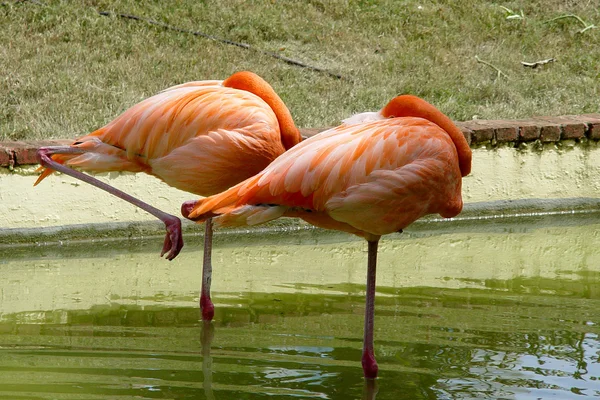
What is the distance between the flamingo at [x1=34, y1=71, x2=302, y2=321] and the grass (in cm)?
227

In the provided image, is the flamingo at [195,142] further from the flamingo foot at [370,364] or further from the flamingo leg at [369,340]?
the flamingo foot at [370,364]

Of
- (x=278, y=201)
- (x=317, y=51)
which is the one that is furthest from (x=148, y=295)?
(x=317, y=51)

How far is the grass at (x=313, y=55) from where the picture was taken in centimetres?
713

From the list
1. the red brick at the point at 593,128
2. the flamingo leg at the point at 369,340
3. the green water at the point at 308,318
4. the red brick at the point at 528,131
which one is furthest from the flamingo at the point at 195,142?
the red brick at the point at 593,128

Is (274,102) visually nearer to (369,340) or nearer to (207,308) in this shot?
(207,308)

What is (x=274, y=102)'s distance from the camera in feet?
13.4

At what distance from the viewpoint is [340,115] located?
272 inches

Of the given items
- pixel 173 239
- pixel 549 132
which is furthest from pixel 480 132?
pixel 173 239

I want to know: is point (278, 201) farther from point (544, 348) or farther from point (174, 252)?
point (544, 348)

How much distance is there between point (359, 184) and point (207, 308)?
3.87 feet

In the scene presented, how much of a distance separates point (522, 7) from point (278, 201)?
23.0 feet

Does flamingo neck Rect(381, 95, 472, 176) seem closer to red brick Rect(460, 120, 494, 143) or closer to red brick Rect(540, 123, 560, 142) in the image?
red brick Rect(460, 120, 494, 143)

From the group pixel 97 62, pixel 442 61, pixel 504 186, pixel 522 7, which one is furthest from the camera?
pixel 522 7

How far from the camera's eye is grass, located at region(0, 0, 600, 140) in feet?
23.4
